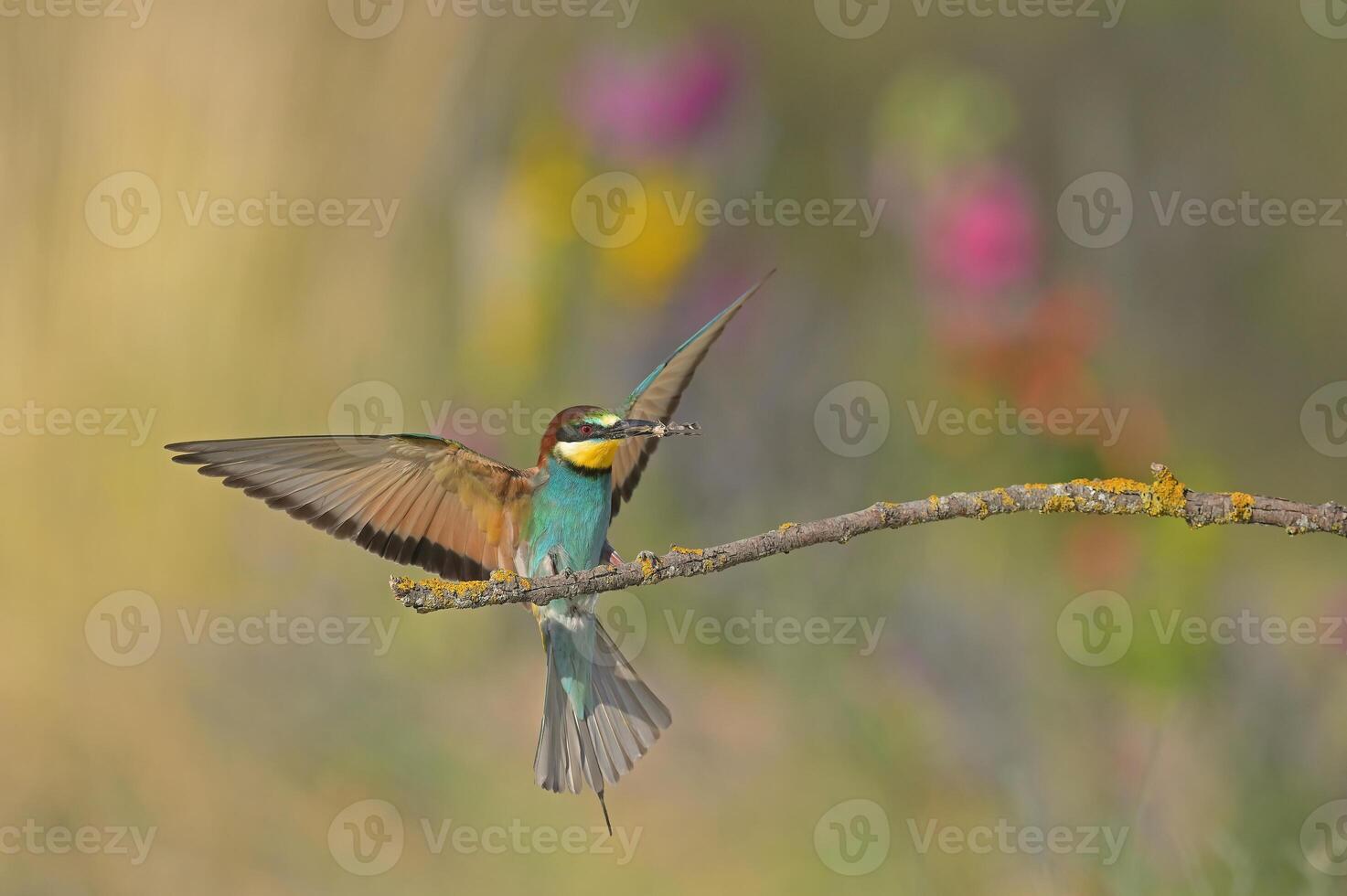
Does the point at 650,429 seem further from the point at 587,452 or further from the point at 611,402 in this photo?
the point at 611,402

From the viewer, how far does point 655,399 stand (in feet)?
2.79

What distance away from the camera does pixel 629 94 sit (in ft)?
5.30

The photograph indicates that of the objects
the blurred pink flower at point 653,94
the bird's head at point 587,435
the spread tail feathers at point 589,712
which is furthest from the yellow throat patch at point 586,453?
the blurred pink flower at point 653,94

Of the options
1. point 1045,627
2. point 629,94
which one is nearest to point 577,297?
point 629,94

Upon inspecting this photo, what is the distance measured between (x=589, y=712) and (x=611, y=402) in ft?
2.91

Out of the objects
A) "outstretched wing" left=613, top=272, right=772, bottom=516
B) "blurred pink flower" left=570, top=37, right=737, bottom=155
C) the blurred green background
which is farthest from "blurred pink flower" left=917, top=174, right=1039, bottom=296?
"outstretched wing" left=613, top=272, right=772, bottom=516

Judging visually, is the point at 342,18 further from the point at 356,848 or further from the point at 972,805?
the point at 972,805

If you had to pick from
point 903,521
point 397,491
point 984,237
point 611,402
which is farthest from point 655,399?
point 611,402

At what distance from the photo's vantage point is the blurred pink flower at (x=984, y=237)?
4.45ft

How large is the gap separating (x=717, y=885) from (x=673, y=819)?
0.42 feet

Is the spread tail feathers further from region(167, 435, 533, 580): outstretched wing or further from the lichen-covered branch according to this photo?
the lichen-covered branch

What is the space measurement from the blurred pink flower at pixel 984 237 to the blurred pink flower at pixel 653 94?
1.23 ft

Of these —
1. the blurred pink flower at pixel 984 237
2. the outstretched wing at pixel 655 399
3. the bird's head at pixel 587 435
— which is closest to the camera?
the bird's head at pixel 587 435

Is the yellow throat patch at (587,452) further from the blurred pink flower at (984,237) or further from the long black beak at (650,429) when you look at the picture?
the blurred pink flower at (984,237)
